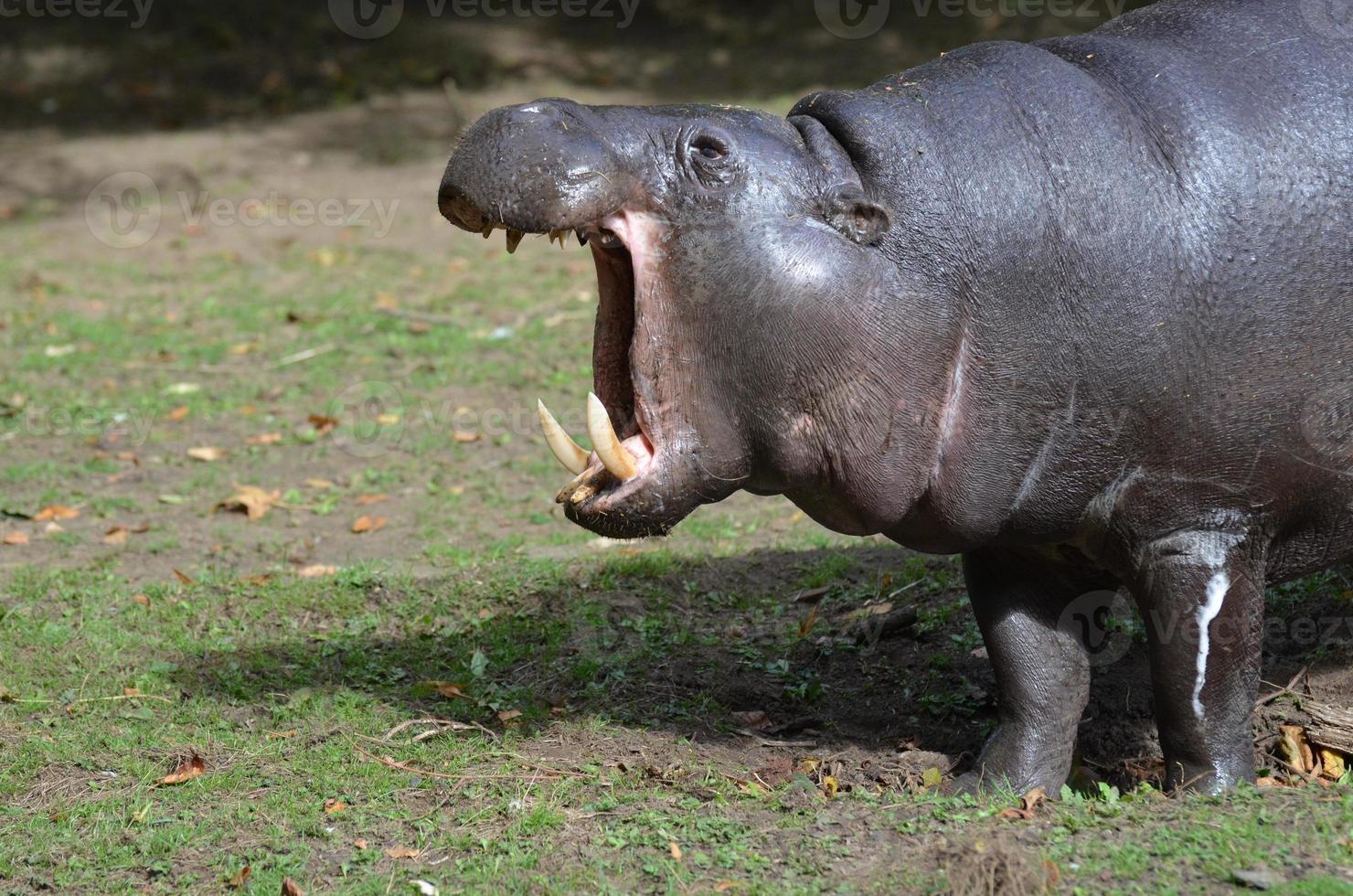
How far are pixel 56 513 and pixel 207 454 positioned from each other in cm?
94

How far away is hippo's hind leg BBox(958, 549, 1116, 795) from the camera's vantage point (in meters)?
4.29

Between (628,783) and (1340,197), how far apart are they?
2.47m

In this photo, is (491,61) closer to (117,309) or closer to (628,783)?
(117,309)

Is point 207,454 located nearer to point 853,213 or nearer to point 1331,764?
point 853,213

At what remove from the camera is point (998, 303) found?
11.7 feet

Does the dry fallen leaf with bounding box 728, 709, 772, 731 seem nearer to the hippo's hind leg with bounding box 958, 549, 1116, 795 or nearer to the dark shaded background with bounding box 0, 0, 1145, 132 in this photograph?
the hippo's hind leg with bounding box 958, 549, 1116, 795

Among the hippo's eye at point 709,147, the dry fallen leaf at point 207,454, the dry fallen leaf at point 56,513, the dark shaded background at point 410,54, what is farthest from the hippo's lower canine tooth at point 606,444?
the dark shaded background at point 410,54

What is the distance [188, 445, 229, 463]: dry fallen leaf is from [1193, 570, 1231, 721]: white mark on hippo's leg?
5.28 meters

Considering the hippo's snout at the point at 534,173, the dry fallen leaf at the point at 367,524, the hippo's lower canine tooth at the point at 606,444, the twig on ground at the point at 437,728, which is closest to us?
the hippo's snout at the point at 534,173

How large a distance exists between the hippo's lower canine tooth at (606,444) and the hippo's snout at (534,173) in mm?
431

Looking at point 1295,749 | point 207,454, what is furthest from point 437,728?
point 207,454

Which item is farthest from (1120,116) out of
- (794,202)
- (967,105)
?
(794,202)

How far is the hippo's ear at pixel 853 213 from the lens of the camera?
11.6 ft

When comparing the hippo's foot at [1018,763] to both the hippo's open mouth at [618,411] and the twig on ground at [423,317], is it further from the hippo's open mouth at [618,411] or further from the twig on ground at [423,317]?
the twig on ground at [423,317]
